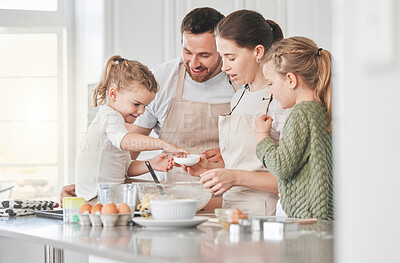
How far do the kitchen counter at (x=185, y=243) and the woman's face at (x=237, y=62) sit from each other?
0.91 meters

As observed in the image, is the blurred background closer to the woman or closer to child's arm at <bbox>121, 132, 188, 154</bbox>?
the woman

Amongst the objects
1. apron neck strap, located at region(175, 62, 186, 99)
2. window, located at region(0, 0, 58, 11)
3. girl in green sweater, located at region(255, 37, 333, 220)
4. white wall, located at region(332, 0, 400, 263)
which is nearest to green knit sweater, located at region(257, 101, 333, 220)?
girl in green sweater, located at region(255, 37, 333, 220)

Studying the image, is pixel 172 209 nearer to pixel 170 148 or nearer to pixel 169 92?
pixel 170 148

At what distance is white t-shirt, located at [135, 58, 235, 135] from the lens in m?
2.88

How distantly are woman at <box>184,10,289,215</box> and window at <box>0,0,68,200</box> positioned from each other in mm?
1338

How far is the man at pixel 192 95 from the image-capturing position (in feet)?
9.36

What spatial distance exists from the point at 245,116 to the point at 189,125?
0.35 meters

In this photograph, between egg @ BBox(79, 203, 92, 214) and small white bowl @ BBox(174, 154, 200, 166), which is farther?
small white bowl @ BBox(174, 154, 200, 166)

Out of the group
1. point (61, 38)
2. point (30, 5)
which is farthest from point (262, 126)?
point (30, 5)

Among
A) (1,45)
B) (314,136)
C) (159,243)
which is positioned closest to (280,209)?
(314,136)

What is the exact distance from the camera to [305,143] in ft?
6.89

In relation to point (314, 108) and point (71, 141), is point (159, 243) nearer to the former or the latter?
point (314, 108)

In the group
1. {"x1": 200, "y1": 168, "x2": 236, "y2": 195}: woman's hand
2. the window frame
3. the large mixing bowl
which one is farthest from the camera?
the window frame

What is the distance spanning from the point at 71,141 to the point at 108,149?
695 millimetres
